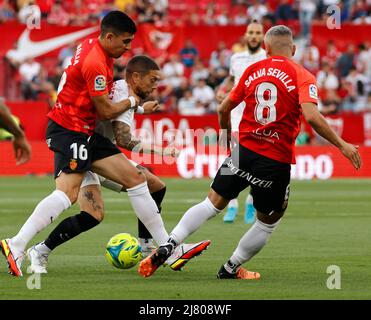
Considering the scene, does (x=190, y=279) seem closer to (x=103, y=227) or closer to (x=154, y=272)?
(x=154, y=272)

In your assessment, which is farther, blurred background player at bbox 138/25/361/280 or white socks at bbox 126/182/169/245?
white socks at bbox 126/182/169/245

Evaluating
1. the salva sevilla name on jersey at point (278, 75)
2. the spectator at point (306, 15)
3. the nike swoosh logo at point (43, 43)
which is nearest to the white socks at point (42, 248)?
the salva sevilla name on jersey at point (278, 75)

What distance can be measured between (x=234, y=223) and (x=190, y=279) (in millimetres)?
5441

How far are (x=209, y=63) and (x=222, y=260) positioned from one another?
18330 mm

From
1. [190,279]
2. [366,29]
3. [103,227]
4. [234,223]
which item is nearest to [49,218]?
[190,279]

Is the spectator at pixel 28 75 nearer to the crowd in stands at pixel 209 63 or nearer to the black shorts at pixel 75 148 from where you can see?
the crowd in stands at pixel 209 63

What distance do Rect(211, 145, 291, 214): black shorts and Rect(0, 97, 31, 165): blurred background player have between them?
2.06 m

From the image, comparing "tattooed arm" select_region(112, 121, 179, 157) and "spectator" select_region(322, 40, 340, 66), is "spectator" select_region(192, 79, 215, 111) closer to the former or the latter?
"spectator" select_region(322, 40, 340, 66)

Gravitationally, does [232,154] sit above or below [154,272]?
above

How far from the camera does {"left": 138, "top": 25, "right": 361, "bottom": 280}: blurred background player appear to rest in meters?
8.83

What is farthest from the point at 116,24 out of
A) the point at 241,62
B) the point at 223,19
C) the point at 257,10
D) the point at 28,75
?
the point at 257,10

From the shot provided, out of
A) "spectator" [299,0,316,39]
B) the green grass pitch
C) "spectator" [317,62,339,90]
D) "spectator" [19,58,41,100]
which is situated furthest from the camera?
"spectator" [299,0,316,39]

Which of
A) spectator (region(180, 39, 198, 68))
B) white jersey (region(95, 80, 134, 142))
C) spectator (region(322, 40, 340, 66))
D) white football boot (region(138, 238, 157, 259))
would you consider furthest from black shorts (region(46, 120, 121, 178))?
spectator (region(322, 40, 340, 66))
